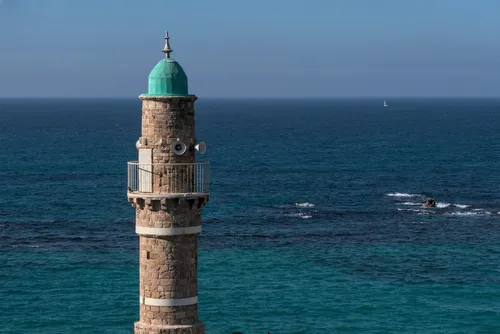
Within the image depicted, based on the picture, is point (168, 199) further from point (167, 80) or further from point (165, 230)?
point (167, 80)

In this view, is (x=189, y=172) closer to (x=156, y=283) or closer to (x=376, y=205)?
(x=156, y=283)

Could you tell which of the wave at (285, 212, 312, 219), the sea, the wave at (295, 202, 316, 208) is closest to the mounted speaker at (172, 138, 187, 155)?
the sea

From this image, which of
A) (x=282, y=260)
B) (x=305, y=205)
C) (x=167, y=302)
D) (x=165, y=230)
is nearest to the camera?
(x=167, y=302)

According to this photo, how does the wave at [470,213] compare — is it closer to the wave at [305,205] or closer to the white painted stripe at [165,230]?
the wave at [305,205]

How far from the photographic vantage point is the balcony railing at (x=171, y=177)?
33844mm

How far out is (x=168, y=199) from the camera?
111ft

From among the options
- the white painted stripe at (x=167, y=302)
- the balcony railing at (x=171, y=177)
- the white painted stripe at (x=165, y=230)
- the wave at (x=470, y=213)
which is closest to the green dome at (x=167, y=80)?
the balcony railing at (x=171, y=177)

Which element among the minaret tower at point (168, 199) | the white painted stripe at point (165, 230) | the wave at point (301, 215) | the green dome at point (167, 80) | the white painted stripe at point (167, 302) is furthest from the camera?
the wave at point (301, 215)

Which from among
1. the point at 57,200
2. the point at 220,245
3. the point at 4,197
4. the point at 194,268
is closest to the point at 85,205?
the point at 57,200

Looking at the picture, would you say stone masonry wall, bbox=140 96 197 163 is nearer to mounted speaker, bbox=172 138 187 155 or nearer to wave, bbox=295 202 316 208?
mounted speaker, bbox=172 138 187 155

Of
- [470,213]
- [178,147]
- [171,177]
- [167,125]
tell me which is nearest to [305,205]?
[470,213]

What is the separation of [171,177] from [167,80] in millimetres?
2997

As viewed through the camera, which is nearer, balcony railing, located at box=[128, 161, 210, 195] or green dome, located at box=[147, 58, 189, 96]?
green dome, located at box=[147, 58, 189, 96]

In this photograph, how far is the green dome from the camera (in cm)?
3331
